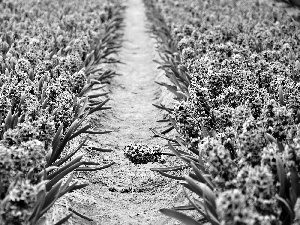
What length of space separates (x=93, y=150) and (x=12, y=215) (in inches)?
126

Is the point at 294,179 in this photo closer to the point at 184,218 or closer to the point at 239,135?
the point at 239,135

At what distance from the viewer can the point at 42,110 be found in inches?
205

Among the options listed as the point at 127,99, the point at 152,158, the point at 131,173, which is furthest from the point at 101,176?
the point at 127,99

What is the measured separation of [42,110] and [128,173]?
146 centimetres

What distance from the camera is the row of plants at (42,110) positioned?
129 inches

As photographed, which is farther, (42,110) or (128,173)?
(128,173)

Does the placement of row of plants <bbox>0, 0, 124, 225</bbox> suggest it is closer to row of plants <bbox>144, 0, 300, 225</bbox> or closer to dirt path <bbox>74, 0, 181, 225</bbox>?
dirt path <bbox>74, 0, 181, 225</bbox>

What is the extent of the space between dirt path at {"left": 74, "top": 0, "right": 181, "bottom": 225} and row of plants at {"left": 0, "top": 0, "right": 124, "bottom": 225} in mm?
324

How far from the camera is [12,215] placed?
115 inches

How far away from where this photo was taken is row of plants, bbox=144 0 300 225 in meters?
2.91

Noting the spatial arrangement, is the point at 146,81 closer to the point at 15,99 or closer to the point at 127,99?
the point at 127,99

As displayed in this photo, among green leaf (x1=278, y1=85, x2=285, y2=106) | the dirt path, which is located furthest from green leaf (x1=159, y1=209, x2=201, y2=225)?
green leaf (x1=278, y1=85, x2=285, y2=106)

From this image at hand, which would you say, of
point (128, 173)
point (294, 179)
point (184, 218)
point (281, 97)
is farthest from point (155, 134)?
point (294, 179)

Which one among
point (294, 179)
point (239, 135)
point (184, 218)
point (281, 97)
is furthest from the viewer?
point (281, 97)
